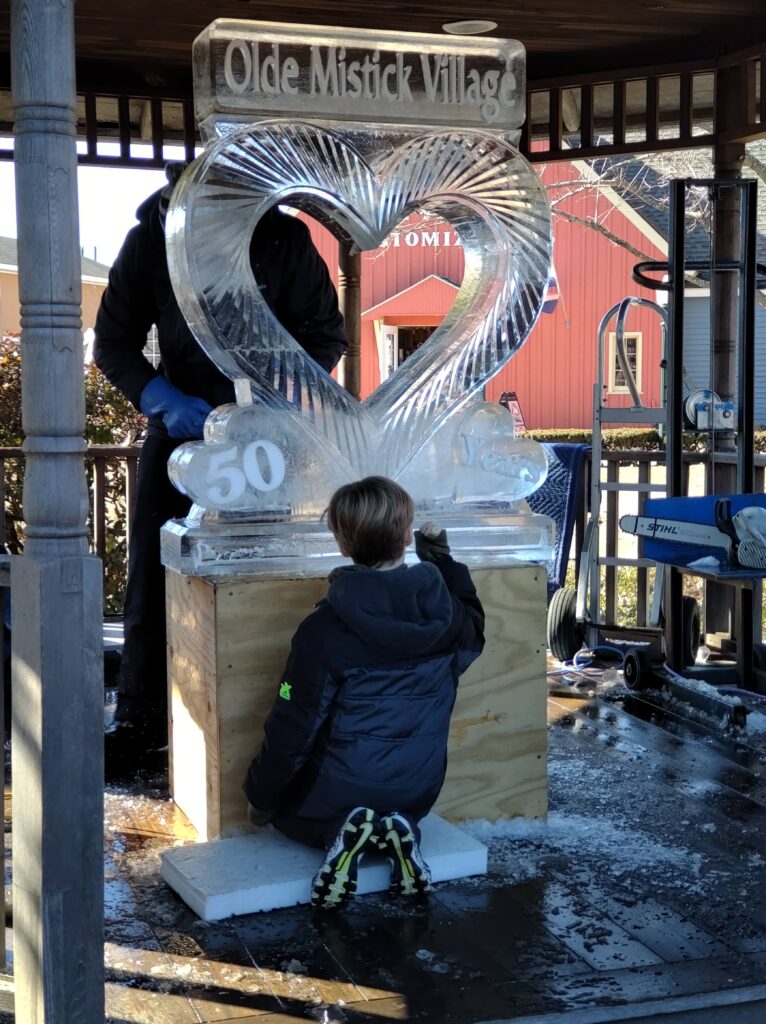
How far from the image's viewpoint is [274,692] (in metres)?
2.97

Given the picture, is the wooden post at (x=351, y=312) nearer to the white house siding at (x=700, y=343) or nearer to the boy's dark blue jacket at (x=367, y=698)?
the boy's dark blue jacket at (x=367, y=698)

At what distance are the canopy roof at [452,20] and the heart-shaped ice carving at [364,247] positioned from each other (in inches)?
71.7

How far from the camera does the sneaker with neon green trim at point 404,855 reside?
2.65 metres

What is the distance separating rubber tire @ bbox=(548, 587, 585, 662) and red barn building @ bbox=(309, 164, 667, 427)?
12962mm

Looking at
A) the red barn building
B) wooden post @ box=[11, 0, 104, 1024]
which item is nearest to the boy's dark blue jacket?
wooden post @ box=[11, 0, 104, 1024]

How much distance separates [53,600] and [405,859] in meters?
1.06

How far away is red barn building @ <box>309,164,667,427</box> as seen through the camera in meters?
18.0

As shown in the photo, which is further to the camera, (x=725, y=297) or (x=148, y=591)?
(x=725, y=297)

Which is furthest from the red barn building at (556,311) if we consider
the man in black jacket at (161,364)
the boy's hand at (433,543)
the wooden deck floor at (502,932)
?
the boy's hand at (433,543)

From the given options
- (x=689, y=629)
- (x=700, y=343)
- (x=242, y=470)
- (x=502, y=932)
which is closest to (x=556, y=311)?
(x=700, y=343)

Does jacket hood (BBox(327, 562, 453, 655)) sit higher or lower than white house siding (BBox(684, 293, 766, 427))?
lower

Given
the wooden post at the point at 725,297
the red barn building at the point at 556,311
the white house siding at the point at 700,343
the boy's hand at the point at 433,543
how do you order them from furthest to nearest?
the red barn building at the point at 556,311, the white house siding at the point at 700,343, the wooden post at the point at 725,297, the boy's hand at the point at 433,543

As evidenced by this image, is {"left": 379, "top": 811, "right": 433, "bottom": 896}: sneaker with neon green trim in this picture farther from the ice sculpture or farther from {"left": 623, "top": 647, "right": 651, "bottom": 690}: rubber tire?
{"left": 623, "top": 647, "right": 651, "bottom": 690}: rubber tire

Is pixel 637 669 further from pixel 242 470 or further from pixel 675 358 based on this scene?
pixel 242 470
